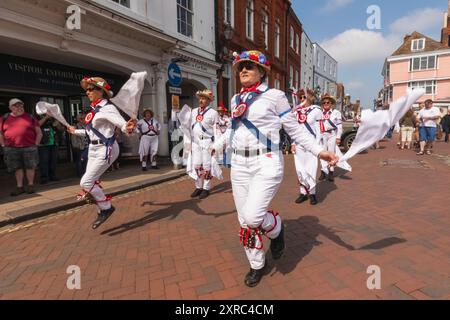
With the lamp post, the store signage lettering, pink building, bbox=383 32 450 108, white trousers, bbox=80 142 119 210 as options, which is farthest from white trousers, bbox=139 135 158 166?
pink building, bbox=383 32 450 108

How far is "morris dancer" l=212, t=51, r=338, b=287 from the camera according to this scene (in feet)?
8.85

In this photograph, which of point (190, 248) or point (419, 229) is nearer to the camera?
point (190, 248)

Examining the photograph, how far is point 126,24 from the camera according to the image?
8.39 m

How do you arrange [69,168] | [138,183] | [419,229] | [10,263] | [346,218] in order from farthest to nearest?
1. [69,168]
2. [138,183]
3. [346,218]
4. [419,229]
5. [10,263]

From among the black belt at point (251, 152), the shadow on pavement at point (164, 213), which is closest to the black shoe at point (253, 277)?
the black belt at point (251, 152)

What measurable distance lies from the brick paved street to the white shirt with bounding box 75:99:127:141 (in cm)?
141

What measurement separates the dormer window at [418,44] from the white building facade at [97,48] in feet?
122

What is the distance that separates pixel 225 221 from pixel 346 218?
5.91ft

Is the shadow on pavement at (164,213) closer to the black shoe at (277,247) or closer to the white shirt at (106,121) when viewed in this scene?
the white shirt at (106,121)

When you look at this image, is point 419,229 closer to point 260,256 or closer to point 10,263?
point 260,256

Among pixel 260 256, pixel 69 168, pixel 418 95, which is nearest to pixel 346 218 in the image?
pixel 260 256

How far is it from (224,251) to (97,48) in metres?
7.17

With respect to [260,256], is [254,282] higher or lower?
lower

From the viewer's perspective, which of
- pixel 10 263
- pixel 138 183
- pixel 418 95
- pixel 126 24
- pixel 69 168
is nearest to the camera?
pixel 418 95
